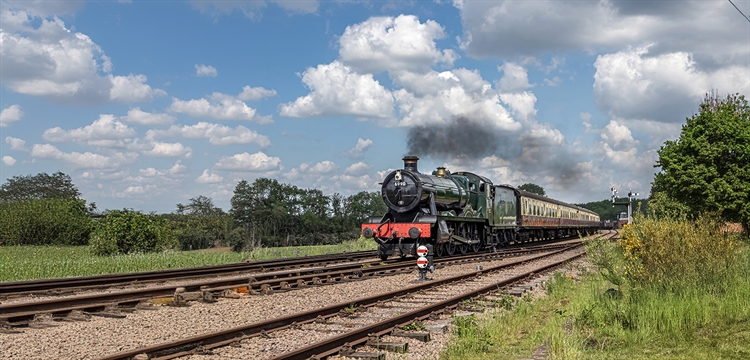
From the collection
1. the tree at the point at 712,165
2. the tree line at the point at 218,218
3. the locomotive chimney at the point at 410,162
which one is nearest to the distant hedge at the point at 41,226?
the tree line at the point at 218,218

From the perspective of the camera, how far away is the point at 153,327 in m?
9.14

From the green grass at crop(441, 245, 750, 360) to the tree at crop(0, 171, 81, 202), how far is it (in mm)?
94165

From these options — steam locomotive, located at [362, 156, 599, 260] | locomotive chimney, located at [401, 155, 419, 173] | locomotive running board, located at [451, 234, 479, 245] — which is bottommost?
locomotive running board, located at [451, 234, 479, 245]

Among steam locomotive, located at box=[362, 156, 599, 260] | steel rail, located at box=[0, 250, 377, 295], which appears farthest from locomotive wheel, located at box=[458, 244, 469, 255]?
steel rail, located at box=[0, 250, 377, 295]

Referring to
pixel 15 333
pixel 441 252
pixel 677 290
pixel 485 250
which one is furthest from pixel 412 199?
pixel 15 333

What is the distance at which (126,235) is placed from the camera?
94.0 ft

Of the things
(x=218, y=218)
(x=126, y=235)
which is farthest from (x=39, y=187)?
(x=126, y=235)

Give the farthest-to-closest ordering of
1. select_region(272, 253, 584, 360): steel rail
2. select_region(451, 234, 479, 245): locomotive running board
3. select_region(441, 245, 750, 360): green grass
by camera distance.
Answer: select_region(451, 234, 479, 245): locomotive running board → select_region(441, 245, 750, 360): green grass → select_region(272, 253, 584, 360): steel rail

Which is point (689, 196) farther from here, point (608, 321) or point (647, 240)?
point (608, 321)

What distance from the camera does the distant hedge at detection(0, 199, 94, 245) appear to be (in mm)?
50531

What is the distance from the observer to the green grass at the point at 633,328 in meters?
7.36

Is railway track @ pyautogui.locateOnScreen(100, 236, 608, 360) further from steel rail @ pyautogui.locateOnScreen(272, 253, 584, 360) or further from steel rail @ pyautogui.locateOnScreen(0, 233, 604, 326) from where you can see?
steel rail @ pyautogui.locateOnScreen(0, 233, 604, 326)

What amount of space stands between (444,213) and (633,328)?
52.2 ft

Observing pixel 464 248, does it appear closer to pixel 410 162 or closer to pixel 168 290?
pixel 410 162
